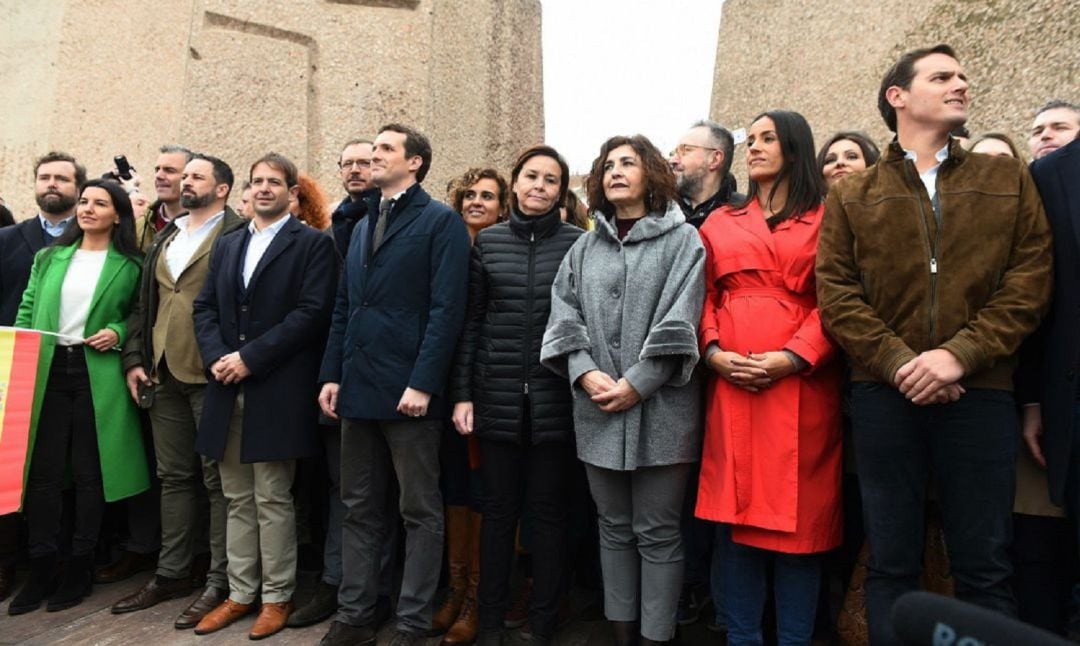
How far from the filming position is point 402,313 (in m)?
2.75

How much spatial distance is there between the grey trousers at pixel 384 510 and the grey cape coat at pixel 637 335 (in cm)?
60

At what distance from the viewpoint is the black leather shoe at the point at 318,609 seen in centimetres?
294

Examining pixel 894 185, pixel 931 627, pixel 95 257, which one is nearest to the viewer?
pixel 931 627

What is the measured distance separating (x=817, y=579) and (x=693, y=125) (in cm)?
216

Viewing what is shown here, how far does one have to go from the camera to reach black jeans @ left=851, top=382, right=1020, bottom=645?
6.16 ft

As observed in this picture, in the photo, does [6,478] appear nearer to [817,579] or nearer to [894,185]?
[817,579]

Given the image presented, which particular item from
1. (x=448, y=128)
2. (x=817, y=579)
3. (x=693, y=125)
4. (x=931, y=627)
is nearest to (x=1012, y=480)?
(x=817, y=579)

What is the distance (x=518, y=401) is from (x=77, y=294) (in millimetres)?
2217

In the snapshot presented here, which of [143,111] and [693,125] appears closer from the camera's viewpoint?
[693,125]

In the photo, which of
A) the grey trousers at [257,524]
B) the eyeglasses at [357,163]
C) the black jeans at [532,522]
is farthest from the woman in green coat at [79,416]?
the black jeans at [532,522]

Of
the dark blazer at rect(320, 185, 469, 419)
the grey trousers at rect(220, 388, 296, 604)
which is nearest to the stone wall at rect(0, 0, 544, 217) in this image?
the dark blazer at rect(320, 185, 469, 419)

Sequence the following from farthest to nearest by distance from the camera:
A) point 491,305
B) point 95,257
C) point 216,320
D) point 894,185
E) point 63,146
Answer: point 63,146 < point 95,257 < point 216,320 < point 491,305 < point 894,185

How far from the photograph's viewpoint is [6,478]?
9.43 ft

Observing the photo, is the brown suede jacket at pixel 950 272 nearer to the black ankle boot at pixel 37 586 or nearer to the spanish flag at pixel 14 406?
the spanish flag at pixel 14 406
